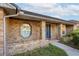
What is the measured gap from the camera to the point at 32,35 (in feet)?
28.8

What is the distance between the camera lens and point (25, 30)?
870 centimetres

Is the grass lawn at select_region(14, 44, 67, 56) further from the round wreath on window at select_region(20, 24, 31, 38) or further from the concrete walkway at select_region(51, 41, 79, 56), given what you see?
the round wreath on window at select_region(20, 24, 31, 38)

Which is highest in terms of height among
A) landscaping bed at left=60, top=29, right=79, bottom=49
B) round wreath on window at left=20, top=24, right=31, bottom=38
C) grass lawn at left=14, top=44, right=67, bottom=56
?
round wreath on window at left=20, top=24, right=31, bottom=38

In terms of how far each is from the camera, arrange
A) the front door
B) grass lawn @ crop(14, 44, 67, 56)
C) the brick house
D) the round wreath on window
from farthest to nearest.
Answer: the round wreath on window < the front door < the brick house < grass lawn @ crop(14, 44, 67, 56)

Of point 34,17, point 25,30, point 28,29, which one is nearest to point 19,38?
point 25,30

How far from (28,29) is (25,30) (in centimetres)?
16

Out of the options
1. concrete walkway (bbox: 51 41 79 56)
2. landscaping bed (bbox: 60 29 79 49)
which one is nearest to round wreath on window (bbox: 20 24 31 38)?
concrete walkway (bbox: 51 41 79 56)

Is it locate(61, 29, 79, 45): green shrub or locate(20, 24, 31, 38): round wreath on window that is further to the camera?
locate(20, 24, 31, 38): round wreath on window

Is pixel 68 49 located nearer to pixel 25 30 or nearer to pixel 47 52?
pixel 47 52

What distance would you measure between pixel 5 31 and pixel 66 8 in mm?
1952

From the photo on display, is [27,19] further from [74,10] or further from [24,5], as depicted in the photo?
[74,10]

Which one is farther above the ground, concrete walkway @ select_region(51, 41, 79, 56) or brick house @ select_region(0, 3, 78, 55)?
brick house @ select_region(0, 3, 78, 55)

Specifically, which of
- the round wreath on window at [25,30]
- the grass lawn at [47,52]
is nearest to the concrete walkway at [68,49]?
the grass lawn at [47,52]

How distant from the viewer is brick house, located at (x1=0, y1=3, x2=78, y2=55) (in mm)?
7726
